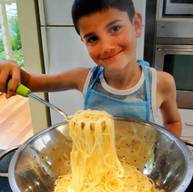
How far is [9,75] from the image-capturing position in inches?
31.0

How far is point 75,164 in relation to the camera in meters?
0.74

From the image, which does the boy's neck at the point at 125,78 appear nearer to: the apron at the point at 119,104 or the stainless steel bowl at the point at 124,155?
the apron at the point at 119,104

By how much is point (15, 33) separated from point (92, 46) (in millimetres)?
2293

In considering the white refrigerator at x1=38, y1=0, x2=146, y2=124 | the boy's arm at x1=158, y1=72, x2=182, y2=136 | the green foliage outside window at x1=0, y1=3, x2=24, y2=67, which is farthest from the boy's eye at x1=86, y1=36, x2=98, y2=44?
the green foliage outside window at x1=0, y1=3, x2=24, y2=67

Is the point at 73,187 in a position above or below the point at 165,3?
below

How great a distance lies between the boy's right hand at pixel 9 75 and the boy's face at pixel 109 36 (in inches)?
8.3

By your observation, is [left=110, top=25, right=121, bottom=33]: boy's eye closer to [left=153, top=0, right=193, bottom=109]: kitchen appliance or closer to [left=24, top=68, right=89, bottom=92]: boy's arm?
[left=24, top=68, right=89, bottom=92]: boy's arm

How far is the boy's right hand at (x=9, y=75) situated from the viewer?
2.46ft

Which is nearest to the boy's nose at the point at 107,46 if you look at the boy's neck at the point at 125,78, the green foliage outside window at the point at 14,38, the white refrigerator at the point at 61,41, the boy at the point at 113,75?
the boy at the point at 113,75

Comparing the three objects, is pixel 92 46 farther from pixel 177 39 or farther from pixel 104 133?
pixel 177 39

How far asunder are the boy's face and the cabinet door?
0.70 metres

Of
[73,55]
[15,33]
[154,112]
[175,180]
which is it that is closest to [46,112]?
[73,55]

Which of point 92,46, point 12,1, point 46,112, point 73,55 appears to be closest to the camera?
point 92,46

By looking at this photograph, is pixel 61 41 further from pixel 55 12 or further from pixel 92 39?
pixel 92 39
